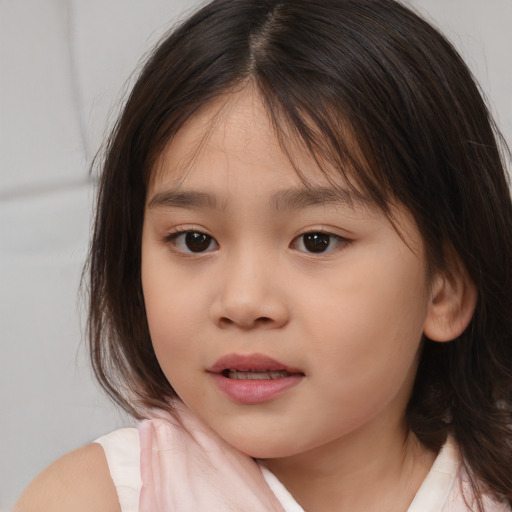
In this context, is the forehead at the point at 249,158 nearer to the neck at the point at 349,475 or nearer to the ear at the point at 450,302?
the ear at the point at 450,302

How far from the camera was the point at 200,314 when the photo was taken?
110 cm

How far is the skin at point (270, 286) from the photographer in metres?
1.06

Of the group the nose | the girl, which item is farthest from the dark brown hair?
the nose

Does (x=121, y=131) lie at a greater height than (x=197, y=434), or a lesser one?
greater

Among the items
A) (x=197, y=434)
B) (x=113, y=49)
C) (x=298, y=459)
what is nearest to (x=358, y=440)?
(x=298, y=459)

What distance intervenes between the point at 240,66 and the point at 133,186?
0.67 feet

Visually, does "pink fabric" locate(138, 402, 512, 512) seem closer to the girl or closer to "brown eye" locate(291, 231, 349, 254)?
the girl

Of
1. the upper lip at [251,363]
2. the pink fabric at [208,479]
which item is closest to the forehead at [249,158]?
the upper lip at [251,363]

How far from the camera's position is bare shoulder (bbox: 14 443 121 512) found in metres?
1.26

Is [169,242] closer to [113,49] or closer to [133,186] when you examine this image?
[133,186]

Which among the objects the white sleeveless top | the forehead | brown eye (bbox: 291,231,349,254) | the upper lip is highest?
the forehead

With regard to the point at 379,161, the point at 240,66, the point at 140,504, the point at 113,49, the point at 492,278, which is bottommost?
the point at 140,504

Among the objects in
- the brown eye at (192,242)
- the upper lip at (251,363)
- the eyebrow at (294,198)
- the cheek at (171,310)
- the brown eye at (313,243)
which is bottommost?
the upper lip at (251,363)

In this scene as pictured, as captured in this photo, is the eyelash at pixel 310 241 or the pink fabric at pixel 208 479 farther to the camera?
the pink fabric at pixel 208 479
